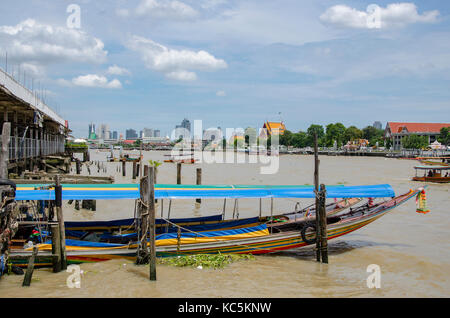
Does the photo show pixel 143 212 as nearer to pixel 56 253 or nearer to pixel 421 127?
pixel 56 253

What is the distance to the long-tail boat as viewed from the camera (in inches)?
339

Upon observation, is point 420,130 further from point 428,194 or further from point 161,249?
point 161,249

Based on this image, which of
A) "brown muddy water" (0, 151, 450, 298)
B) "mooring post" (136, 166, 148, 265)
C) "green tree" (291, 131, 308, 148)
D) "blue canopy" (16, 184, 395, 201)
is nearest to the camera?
"brown muddy water" (0, 151, 450, 298)

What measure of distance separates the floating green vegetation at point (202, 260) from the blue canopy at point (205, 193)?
1.50 m

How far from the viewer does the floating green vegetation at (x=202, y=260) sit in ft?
29.0

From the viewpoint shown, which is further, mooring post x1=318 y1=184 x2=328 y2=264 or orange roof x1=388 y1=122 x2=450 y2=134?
orange roof x1=388 y1=122 x2=450 y2=134

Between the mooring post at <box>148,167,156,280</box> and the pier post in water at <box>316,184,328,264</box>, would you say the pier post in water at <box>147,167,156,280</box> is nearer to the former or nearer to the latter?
the mooring post at <box>148,167,156,280</box>

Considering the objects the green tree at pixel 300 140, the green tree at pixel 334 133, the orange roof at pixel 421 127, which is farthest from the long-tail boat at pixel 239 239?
the green tree at pixel 300 140

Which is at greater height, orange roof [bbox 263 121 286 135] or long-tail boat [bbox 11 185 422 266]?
orange roof [bbox 263 121 286 135]

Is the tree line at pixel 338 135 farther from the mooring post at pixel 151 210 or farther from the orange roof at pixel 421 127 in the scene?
the mooring post at pixel 151 210

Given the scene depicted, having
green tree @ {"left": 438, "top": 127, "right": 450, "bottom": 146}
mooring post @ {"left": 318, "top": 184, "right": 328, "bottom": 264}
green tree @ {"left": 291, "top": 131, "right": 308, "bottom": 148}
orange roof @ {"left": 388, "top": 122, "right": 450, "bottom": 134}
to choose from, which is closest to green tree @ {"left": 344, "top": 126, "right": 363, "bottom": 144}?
orange roof @ {"left": 388, "top": 122, "right": 450, "bottom": 134}

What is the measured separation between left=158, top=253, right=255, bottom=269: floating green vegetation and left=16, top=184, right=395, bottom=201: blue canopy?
1.50m

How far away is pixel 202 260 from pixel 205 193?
66.8 inches
